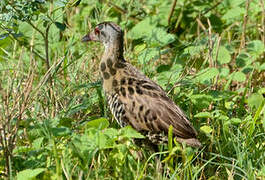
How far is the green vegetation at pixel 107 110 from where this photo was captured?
3.71m

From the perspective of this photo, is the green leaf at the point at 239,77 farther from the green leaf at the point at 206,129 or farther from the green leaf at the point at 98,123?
the green leaf at the point at 98,123

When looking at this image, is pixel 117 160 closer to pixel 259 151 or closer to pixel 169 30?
pixel 259 151

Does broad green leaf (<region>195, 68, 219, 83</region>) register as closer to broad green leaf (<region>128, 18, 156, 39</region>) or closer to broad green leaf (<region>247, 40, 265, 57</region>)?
broad green leaf (<region>247, 40, 265, 57</region>)

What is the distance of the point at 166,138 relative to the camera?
13.3ft

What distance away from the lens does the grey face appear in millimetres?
4616

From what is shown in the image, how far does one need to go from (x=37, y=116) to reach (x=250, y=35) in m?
2.89

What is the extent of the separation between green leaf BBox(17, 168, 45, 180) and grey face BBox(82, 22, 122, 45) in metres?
1.57

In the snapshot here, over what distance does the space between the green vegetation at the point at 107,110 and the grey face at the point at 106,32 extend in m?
0.30

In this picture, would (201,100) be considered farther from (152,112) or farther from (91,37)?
(91,37)

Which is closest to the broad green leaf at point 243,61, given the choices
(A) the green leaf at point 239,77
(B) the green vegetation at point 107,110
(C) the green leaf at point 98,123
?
(B) the green vegetation at point 107,110

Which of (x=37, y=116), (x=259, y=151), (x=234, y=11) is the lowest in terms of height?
(x=259, y=151)

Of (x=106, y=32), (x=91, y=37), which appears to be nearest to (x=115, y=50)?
(x=106, y=32)

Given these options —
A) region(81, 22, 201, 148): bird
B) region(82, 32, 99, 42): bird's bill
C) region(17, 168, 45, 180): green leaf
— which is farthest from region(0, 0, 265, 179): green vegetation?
region(82, 32, 99, 42): bird's bill

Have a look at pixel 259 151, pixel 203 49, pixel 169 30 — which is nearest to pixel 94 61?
pixel 203 49
